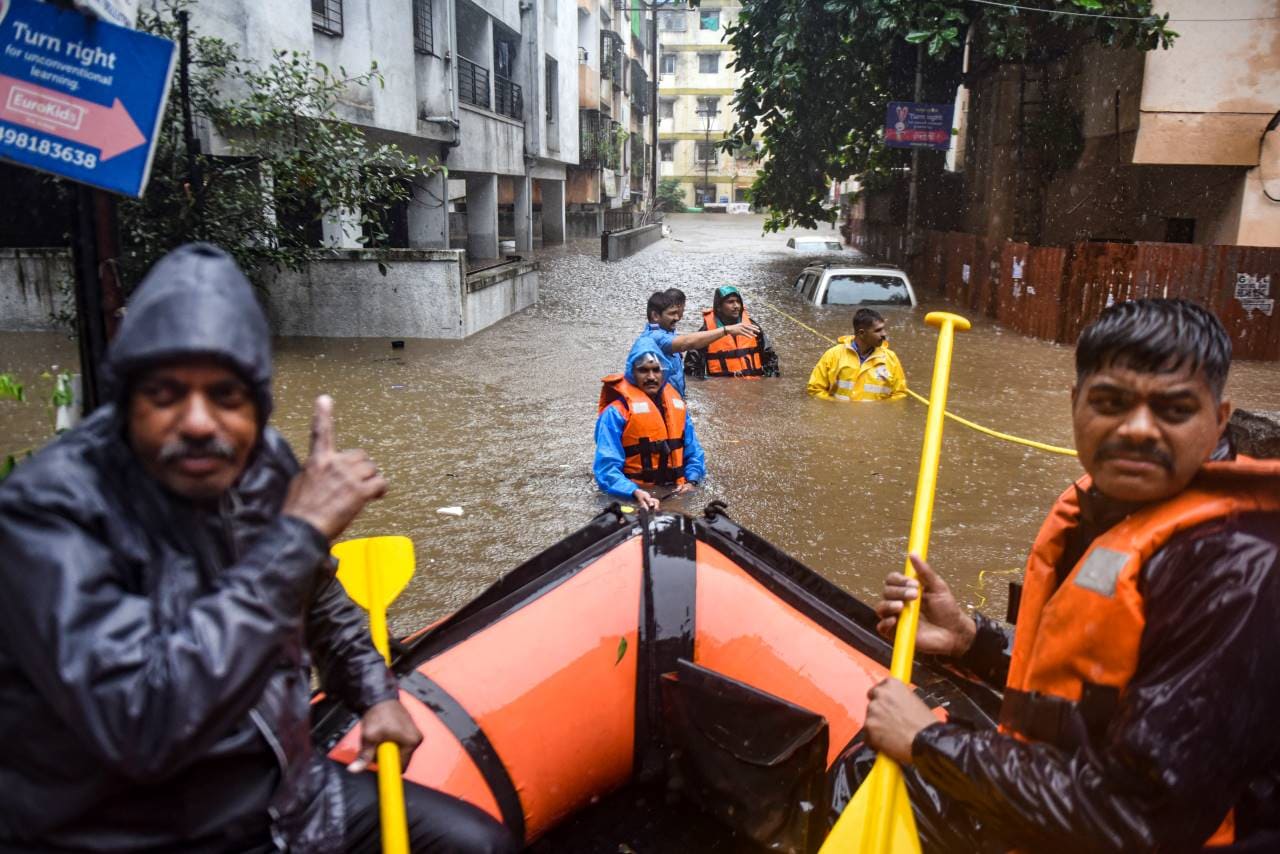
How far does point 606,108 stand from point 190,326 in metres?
38.5

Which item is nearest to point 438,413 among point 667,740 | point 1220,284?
point 667,740

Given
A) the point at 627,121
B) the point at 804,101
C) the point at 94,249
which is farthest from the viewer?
the point at 627,121

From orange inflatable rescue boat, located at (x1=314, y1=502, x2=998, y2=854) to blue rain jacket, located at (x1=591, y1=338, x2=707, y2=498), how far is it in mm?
1662

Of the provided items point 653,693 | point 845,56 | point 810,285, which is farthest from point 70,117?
point 845,56

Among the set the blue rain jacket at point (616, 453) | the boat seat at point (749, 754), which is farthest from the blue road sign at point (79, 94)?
the blue rain jacket at point (616, 453)

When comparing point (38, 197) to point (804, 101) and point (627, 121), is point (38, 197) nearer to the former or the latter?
point (804, 101)

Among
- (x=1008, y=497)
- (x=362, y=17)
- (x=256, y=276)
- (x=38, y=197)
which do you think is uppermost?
(x=362, y=17)

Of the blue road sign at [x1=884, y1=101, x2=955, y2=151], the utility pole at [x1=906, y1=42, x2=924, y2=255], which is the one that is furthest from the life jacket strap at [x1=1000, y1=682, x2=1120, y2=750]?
the blue road sign at [x1=884, y1=101, x2=955, y2=151]

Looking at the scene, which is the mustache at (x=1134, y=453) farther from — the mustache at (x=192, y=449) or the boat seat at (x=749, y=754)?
the mustache at (x=192, y=449)

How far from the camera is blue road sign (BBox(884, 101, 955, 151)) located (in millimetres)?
17141

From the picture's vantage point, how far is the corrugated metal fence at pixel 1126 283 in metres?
11.3

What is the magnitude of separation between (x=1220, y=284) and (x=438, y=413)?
30.5 ft

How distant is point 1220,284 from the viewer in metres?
11.4

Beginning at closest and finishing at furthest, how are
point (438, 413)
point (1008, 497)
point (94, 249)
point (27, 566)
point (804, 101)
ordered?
Answer: point (27, 566), point (94, 249), point (1008, 497), point (438, 413), point (804, 101)
